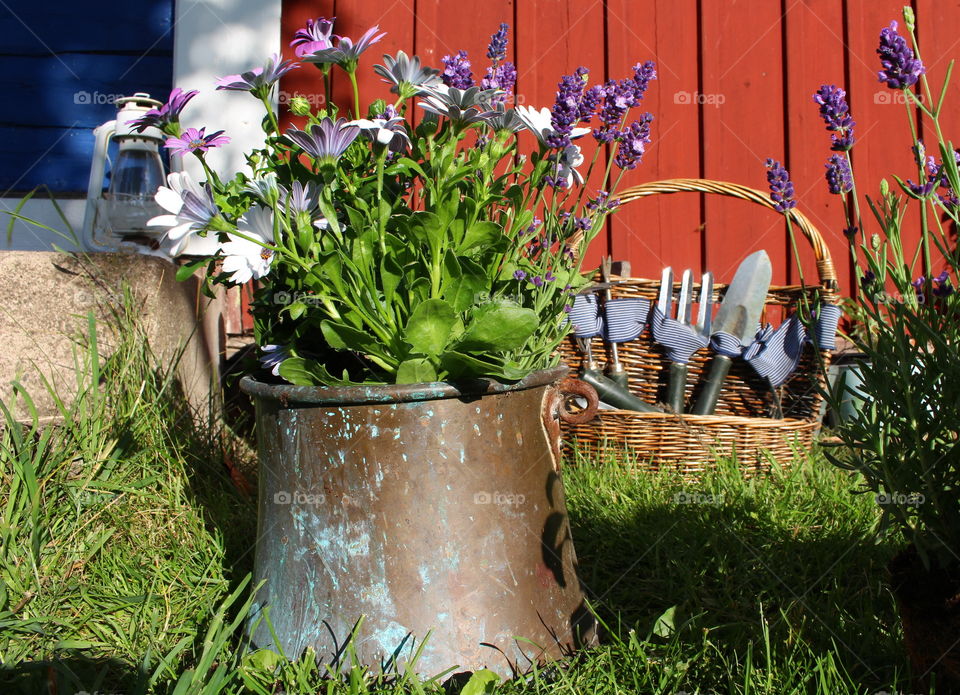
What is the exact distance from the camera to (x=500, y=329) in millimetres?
1150

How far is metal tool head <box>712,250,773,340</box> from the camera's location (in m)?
2.58

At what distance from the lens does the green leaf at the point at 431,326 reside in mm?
1129

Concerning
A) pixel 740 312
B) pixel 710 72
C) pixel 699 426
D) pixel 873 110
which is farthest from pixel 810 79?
pixel 699 426

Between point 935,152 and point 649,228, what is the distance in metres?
1.28

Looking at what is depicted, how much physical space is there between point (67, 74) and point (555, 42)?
204 cm

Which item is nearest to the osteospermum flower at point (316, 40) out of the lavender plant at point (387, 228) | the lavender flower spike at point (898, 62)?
the lavender plant at point (387, 228)

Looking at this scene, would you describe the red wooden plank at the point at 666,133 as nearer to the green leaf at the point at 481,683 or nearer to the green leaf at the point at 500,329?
the green leaf at the point at 500,329

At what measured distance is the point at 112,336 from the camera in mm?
2008

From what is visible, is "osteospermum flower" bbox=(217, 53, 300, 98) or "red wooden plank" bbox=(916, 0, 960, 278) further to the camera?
"red wooden plank" bbox=(916, 0, 960, 278)

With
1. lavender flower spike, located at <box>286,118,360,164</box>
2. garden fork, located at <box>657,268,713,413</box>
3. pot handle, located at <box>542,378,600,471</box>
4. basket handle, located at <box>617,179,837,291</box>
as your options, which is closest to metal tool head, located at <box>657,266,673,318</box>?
garden fork, located at <box>657,268,713,413</box>

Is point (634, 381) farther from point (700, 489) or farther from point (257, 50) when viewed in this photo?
point (257, 50)

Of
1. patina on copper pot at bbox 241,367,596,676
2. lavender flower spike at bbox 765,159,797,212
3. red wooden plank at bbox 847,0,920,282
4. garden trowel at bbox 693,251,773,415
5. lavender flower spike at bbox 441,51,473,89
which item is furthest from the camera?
red wooden plank at bbox 847,0,920,282

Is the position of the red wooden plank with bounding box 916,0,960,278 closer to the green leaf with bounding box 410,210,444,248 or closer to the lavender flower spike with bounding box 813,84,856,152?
the lavender flower spike with bounding box 813,84,856,152

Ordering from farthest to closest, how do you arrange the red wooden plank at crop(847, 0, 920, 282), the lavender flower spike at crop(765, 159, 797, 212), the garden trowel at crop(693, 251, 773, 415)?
1. the red wooden plank at crop(847, 0, 920, 282)
2. the garden trowel at crop(693, 251, 773, 415)
3. the lavender flower spike at crop(765, 159, 797, 212)
